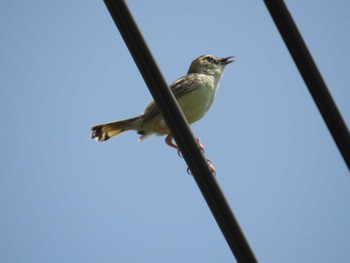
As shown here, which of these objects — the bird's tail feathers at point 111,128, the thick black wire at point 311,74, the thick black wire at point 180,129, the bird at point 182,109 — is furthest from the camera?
the bird's tail feathers at point 111,128

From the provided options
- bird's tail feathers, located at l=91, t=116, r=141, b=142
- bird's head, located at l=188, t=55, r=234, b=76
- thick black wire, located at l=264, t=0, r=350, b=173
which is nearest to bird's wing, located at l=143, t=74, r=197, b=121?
bird's tail feathers, located at l=91, t=116, r=141, b=142

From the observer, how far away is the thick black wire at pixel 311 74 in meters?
1.85

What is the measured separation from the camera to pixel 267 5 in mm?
1919

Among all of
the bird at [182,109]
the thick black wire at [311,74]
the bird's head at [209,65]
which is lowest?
the thick black wire at [311,74]

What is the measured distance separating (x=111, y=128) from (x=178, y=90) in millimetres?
1283

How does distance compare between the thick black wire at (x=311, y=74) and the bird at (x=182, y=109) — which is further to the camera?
the bird at (x=182, y=109)

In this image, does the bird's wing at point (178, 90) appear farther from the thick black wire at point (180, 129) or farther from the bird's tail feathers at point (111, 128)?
the thick black wire at point (180, 129)

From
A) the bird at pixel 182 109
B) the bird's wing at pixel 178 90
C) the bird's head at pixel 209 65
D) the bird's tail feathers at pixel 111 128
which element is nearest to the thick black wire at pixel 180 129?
the bird at pixel 182 109

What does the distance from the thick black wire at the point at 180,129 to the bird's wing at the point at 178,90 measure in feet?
14.4

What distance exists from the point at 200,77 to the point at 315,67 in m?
5.09

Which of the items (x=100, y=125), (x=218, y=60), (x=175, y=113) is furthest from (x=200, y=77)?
(x=175, y=113)

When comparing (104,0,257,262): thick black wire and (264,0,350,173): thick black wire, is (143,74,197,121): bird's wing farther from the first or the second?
(264,0,350,173): thick black wire

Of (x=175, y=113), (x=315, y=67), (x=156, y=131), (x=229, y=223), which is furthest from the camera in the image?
(x=156, y=131)

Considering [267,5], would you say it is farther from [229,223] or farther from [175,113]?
[229,223]
